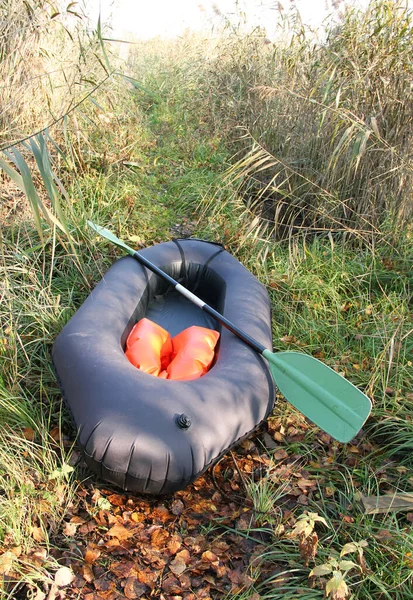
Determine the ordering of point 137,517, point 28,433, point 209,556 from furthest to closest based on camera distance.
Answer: point 28,433
point 137,517
point 209,556

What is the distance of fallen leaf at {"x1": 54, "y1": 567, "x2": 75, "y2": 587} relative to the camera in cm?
152

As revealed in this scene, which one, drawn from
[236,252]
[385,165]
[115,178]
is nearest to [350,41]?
[385,165]

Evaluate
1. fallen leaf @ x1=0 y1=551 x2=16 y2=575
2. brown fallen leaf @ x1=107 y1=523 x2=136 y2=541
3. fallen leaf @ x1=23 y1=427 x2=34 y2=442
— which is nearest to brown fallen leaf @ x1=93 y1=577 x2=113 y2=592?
brown fallen leaf @ x1=107 y1=523 x2=136 y2=541

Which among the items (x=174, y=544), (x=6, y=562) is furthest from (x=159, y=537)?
(x=6, y=562)

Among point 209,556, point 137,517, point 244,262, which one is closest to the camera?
point 209,556

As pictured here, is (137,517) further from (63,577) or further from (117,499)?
(63,577)

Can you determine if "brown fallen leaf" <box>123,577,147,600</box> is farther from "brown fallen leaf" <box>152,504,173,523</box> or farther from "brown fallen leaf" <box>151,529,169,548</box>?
"brown fallen leaf" <box>152,504,173,523</box>

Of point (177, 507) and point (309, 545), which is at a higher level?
point (309, 545)

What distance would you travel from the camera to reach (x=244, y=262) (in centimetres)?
329

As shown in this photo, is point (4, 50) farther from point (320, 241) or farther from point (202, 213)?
point (320, 241)

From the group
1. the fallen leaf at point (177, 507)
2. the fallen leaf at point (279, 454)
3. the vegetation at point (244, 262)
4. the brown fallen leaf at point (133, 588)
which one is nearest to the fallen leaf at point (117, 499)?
the vegetation at point (244, 262)

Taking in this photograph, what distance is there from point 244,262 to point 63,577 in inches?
90.0

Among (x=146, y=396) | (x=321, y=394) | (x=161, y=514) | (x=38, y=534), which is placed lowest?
(x=161, y=514)

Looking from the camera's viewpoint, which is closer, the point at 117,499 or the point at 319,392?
the point at 117,499
